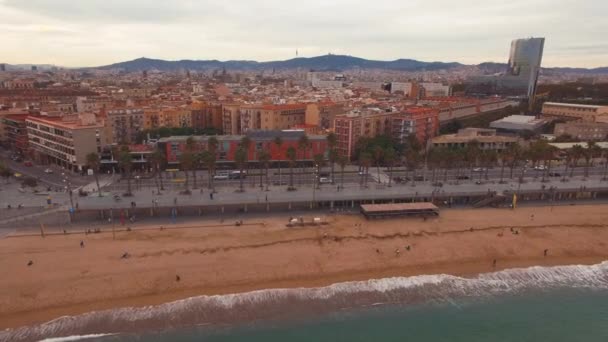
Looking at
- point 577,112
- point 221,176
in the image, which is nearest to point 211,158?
point 221,176

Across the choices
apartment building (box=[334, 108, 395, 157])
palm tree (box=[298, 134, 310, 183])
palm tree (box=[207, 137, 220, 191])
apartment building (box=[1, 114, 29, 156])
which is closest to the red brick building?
palm tree (box=[298, 134, 310, 183])

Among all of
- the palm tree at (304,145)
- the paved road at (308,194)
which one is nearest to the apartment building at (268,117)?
the palm tree at (304,145)

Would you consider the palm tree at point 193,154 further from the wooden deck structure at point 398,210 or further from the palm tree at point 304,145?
the wooden deck structure at point 398,210

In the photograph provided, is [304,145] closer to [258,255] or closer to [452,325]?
[258,255]

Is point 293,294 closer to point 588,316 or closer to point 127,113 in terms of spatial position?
point 588,316

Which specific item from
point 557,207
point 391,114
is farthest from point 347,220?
point 391,114

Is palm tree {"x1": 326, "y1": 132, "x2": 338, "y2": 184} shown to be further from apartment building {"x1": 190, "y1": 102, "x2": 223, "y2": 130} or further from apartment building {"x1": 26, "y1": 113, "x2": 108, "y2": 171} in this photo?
apartment building {"x1": 190, "y1": 102, "x2": 223, "y2": 130}
